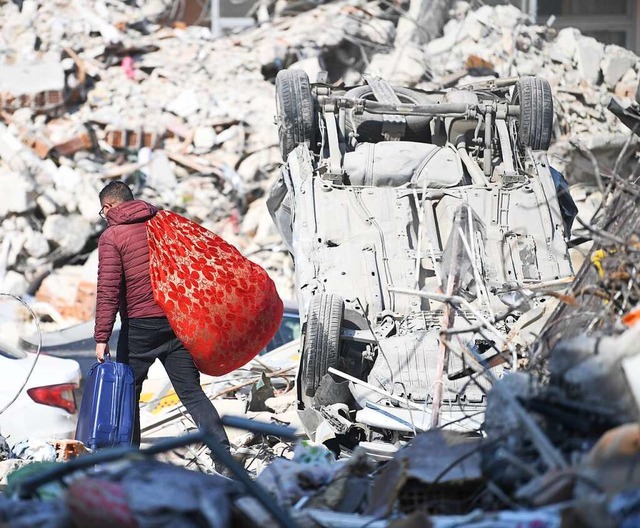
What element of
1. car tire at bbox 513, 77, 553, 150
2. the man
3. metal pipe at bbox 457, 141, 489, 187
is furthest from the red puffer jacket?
car tire at bbox 513, 77, 553, 150

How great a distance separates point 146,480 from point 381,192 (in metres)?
4.85

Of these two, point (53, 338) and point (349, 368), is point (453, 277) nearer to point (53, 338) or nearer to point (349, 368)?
point (349, 368)

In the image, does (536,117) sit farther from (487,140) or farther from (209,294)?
(209,294)

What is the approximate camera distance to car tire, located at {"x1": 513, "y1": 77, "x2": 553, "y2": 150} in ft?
28.1

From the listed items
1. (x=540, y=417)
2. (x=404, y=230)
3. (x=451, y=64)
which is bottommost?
(x=451, y=64)

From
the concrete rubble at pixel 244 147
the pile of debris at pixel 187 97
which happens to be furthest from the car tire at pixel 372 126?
the pile of debris at pixel 187 97

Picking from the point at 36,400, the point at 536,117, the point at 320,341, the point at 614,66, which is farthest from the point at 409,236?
the point at 614,66

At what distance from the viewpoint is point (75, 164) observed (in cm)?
1495

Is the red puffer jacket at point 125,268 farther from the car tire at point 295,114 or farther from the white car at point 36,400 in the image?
the car tire at point 295,114

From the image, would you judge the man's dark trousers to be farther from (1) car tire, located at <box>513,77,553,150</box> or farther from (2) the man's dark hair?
(1) car tire, located at <box>513,77,553,150</box>

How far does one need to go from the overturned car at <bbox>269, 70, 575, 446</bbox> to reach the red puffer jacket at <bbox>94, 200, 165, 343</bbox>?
3.47 feet

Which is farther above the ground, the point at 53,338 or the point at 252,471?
the point at 252,471

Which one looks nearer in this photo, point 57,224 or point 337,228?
point 337,228

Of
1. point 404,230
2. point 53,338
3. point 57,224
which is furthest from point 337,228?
point 57,224
